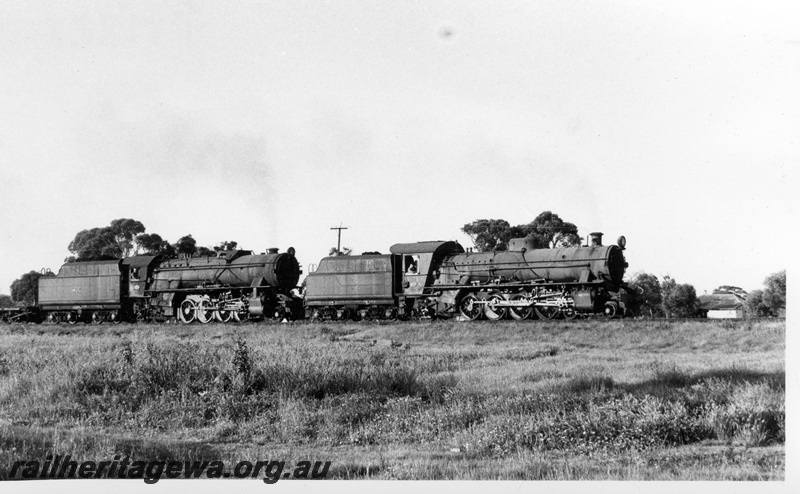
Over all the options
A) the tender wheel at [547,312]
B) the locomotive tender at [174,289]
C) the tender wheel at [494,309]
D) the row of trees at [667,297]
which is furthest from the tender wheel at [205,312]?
the row of trees at [667,297]

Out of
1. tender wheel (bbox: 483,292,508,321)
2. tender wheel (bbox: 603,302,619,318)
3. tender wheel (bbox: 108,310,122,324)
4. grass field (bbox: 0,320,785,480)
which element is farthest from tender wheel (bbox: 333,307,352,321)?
tender wheel (bbox: 108,310,122,324)

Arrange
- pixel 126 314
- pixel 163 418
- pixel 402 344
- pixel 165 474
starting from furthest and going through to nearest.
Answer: pixel 126 314 < pixel 402 344 < pixel 163 418 < pixel 165 474

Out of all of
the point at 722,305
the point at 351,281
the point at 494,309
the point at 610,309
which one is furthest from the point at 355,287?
the point at 722,305

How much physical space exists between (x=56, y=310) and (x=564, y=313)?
2661cm

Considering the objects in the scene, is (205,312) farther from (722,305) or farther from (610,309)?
(722,305)

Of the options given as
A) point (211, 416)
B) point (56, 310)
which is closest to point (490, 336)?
point (211, 416)

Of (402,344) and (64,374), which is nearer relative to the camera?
(64,374)

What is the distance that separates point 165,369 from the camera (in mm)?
15289

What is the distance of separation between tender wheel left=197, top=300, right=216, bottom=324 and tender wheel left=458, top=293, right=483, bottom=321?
40.1 ft

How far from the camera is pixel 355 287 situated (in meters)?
30.6

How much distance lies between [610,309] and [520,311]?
3.58m

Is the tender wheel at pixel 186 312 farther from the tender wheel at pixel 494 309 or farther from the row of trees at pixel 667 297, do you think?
the row of trees at pixel 667 297

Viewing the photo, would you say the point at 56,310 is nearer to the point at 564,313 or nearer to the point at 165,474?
the point at 564,313

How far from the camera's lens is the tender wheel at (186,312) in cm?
3422
